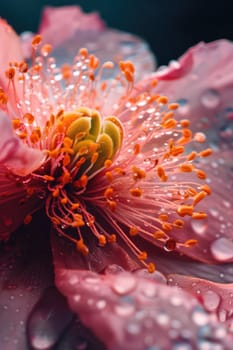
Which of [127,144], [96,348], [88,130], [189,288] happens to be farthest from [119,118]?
[96,348]

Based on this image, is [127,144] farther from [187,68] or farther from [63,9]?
[63,9]

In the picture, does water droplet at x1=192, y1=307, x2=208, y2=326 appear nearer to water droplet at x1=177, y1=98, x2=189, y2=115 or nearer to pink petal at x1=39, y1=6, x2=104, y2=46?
water droplet at x1=177, y1=98, x2=189, y2=115

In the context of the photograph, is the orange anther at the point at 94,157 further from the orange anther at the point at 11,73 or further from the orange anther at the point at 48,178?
the orange anther at the point at 11,73

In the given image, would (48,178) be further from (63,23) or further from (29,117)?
(63,23)

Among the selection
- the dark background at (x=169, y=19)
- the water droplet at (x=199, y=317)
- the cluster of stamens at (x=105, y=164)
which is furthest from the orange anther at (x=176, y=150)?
the dark background at (x=169, y=19)

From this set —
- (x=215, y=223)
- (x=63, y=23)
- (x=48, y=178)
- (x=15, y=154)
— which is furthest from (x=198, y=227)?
(x=63, y=23)

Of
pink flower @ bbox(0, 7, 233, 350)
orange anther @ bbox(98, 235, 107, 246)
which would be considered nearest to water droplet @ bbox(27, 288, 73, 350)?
pink flower @ bbox(0, 7, 233, 350)
